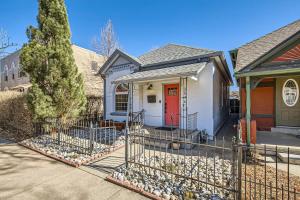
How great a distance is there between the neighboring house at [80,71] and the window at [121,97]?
24.7 ft

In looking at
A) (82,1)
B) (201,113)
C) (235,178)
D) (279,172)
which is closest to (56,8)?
(82,1)

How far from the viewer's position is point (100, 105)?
1505 centimetres

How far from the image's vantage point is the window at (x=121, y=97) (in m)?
11.4

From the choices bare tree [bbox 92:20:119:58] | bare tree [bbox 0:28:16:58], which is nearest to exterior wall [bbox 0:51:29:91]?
bare tree [bbox 0:28:16:58]

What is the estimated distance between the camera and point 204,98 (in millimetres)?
8133

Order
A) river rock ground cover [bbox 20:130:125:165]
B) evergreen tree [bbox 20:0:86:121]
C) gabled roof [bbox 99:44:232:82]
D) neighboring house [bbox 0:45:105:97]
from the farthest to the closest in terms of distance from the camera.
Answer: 1. neighboring house [bbox 0:45:105:97]
2. gabled roof [bbox 99:44:232:82]
3. evergreen tree [bbox 20:0:86:121]
4. river rock ground cover [bbox 20:130:125:165]

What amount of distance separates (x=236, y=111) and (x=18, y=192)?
22.6 m

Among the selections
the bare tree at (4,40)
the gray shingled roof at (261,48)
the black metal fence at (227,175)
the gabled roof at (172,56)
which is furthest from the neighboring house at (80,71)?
the black metal fence at (227,175)

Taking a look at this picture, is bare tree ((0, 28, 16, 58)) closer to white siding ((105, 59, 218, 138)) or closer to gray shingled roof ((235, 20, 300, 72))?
white siding ((105, 59, 218, 138))

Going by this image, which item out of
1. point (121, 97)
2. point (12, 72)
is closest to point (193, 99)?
point (121, 97)

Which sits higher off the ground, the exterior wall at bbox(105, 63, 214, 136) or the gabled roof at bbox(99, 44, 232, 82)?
the gabled roof at bbox(99, 44, 232, 82)

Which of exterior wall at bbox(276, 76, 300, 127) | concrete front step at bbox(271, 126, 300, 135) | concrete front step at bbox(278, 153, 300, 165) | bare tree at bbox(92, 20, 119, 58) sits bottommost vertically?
concrete front step at bbox(278, 153, 300, 165)

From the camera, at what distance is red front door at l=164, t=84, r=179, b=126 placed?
8.93m

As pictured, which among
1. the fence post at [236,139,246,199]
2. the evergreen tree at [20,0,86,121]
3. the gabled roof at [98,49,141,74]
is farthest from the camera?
the gabled roof at [98,49,141,74]
